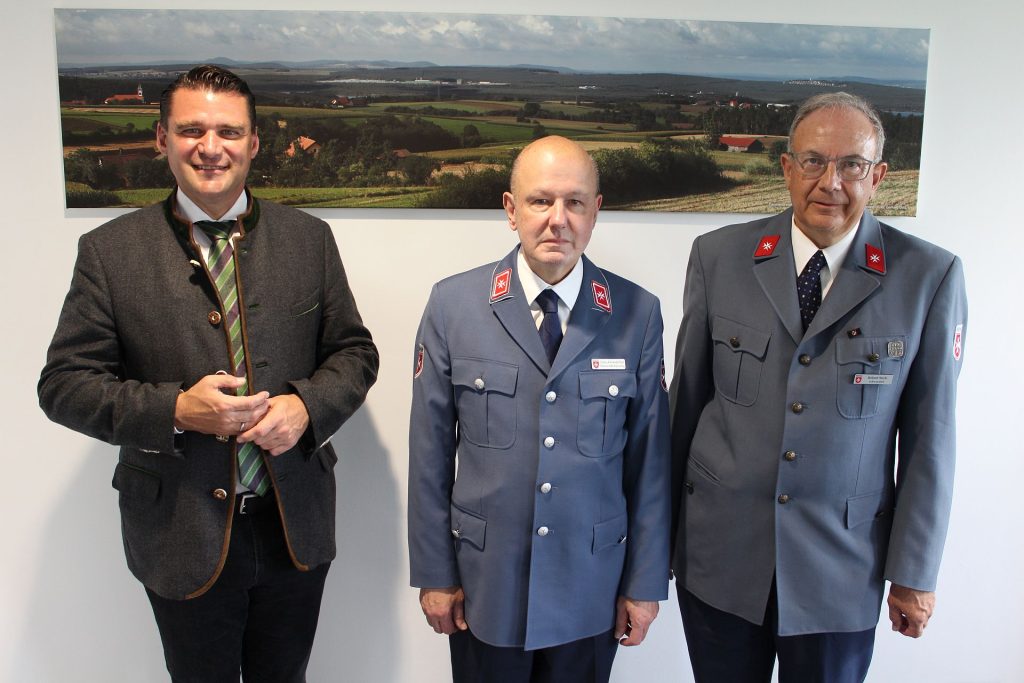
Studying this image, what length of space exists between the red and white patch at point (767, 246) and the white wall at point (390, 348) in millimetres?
675

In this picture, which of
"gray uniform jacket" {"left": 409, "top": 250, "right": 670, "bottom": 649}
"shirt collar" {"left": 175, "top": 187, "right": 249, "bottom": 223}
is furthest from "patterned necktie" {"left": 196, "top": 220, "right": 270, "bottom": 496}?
"gray uniform jacket" {"left": 409, "top": 250, "right": 670, "bottom": 649}

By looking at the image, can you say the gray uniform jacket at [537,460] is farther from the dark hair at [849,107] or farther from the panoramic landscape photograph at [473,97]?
the panoramic landscape photograph at [473,97]

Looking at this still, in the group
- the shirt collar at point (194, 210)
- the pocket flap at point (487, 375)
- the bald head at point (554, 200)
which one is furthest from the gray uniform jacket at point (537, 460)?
the shirt collar at point (194, 210)

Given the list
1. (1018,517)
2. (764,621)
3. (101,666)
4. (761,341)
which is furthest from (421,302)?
(1018,517)

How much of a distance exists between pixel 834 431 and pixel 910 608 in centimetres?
42

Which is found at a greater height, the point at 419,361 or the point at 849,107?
the point at 849,107

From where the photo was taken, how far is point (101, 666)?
7.61ft

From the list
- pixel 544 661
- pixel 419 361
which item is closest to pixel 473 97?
pixel 419 361

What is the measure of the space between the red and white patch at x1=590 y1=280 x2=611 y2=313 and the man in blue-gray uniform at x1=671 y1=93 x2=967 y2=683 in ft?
0.78

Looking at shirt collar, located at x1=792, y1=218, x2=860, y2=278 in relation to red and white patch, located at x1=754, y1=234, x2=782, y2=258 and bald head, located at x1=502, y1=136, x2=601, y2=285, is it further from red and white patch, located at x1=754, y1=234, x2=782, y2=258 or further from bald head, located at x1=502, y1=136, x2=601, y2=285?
bald head, located at x1=502, y1=136, x2=601, y2=285

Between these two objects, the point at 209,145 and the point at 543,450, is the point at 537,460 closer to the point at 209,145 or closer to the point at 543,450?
the point at 543,450

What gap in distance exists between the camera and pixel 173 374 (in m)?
1.53

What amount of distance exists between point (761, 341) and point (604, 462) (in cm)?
41

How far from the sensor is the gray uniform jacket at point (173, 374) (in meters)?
1.47
